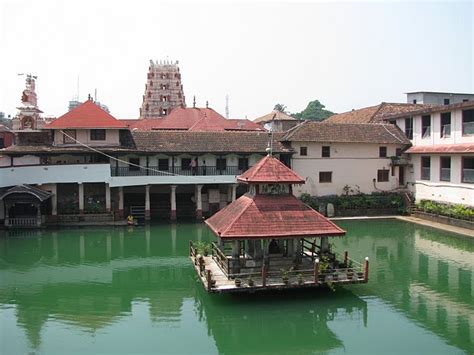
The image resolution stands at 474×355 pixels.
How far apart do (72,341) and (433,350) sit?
27.5 ft

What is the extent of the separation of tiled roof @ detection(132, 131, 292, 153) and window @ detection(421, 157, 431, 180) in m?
8.49

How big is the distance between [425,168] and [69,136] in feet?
71.6

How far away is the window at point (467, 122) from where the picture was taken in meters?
26.8

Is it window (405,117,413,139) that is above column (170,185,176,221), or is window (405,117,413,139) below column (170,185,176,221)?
above

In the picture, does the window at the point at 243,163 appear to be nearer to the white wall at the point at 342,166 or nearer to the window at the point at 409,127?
the white wall at the point at 342,166

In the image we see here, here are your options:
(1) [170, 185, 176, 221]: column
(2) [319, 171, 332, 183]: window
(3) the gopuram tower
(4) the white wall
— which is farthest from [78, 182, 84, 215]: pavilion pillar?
(3) the gopuram tower

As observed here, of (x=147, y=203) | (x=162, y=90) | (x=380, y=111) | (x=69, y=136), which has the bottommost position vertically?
(x=147, y=203)

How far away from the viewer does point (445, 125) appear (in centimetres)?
2911

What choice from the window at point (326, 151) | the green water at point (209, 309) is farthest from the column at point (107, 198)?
the window at point (326, 151)

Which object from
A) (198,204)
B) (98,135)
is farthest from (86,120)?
(198,204)

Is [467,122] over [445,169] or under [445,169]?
over

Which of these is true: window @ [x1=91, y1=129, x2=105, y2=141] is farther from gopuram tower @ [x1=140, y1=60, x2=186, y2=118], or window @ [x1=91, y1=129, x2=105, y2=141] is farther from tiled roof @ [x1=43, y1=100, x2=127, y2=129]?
gopuram tower @ [x1=140, y1=60, x2=186, y2=118]

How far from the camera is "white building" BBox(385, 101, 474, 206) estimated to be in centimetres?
2695

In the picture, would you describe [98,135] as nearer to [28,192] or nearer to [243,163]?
[28,192]
